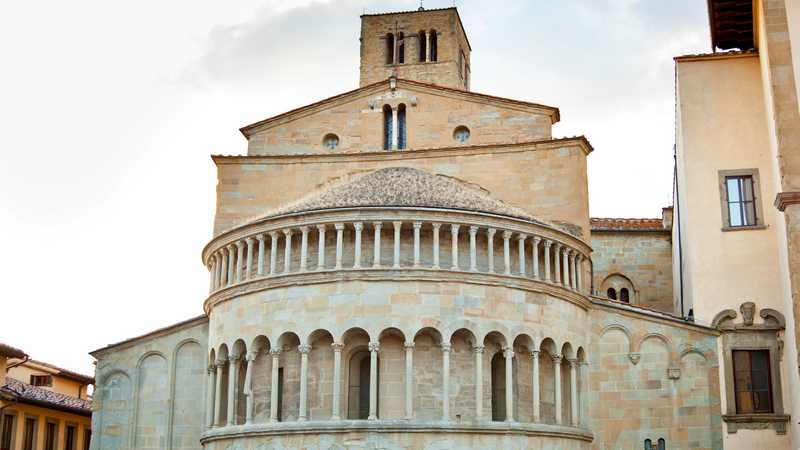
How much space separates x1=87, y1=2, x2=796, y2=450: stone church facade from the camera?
21.0 meters

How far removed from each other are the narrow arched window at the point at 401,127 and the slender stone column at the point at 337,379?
8994mm


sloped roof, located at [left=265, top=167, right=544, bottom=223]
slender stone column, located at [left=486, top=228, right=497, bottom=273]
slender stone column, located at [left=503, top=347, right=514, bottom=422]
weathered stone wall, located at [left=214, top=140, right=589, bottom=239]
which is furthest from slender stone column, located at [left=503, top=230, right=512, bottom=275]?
weathered stone wall, located at [left=214, top=140, right=589, bottom=239]

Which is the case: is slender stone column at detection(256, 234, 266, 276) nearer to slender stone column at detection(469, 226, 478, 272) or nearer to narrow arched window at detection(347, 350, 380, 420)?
narrow arched window at detection(347, 350, 380, 420)

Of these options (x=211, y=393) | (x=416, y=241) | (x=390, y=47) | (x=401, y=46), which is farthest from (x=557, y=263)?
(x=390, y=47)

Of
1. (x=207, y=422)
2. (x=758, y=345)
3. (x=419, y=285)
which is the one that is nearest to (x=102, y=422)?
(x=207, y=422)

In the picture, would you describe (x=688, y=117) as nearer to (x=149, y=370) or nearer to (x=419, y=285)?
(x=419, y=285)

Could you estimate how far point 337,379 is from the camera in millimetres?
20719

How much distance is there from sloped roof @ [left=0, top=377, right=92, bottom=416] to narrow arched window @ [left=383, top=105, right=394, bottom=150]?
13.1 meters

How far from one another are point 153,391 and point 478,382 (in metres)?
9.22

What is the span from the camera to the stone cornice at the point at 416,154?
26594 millimetres

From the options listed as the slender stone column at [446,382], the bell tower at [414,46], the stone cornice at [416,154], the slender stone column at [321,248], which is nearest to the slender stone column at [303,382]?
the slender stone column at [321,248]

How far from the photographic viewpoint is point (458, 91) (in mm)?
28141

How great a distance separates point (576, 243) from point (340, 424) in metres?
7.49

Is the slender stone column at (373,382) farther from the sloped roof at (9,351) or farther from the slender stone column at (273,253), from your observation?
the sloped roof at (9,351)
